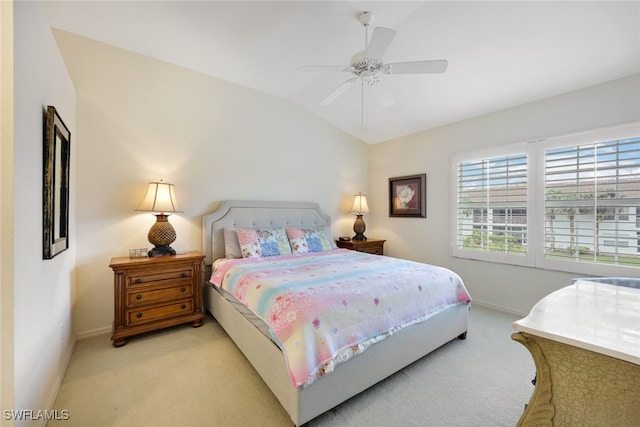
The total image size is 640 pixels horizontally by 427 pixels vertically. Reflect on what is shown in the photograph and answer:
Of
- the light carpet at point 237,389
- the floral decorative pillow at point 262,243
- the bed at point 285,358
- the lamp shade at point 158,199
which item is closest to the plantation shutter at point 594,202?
the light carpet at point 237,389

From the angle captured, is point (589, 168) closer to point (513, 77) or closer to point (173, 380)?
point (513, 77)

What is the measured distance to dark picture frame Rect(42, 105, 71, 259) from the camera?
1.57 m

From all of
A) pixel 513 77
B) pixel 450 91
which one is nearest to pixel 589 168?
pixel 513 77

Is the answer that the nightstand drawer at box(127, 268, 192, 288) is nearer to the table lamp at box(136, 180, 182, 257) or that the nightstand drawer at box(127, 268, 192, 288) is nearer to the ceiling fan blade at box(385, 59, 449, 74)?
the table lamp at box(136, 180, 182, 257)

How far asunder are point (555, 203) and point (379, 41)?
8.77ft

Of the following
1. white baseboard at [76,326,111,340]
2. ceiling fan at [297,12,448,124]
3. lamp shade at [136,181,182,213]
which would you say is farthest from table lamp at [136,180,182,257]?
ceiling fan at [297,12,448,124]

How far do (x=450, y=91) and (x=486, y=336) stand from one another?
9.12ft

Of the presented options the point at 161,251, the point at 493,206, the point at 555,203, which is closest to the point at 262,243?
the point at 161,251

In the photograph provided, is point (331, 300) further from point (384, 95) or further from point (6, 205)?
point (384, 95)

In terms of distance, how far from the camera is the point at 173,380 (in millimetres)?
1948

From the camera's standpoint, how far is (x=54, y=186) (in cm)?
171

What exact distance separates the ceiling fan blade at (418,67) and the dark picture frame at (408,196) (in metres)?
2.23

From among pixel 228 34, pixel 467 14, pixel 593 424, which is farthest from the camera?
pixel 228 34

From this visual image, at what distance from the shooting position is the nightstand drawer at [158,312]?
2.47 metres
